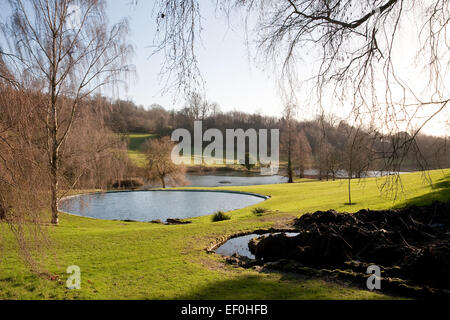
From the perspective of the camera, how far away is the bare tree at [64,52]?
10.4 metres

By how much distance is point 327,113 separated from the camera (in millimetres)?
3721

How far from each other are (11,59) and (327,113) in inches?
172

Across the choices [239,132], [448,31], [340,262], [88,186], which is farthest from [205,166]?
[448,31]

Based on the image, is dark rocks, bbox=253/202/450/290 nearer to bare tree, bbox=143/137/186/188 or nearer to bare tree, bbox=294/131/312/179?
bare tree, bbox=143/137/186/188

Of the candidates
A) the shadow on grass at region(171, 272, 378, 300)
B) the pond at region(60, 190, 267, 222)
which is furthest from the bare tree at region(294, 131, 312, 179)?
the shadow on grass at region(171, 272, 378, 300)

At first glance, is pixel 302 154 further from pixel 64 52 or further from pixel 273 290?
pixel 273 290

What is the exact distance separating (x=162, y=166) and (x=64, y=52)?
2286cm

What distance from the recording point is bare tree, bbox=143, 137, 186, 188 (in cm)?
3347

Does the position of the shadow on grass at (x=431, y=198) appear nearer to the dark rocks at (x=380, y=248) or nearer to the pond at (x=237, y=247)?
the dark rocks at (x=380, y=248)

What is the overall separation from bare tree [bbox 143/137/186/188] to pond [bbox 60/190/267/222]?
7.34 meters

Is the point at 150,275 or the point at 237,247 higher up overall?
the point at 150,275

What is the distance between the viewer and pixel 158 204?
21109 millimetres

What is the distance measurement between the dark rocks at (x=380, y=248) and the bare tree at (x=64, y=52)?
7.76 m

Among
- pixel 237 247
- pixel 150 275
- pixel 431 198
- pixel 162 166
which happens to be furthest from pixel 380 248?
pixel 162 166
